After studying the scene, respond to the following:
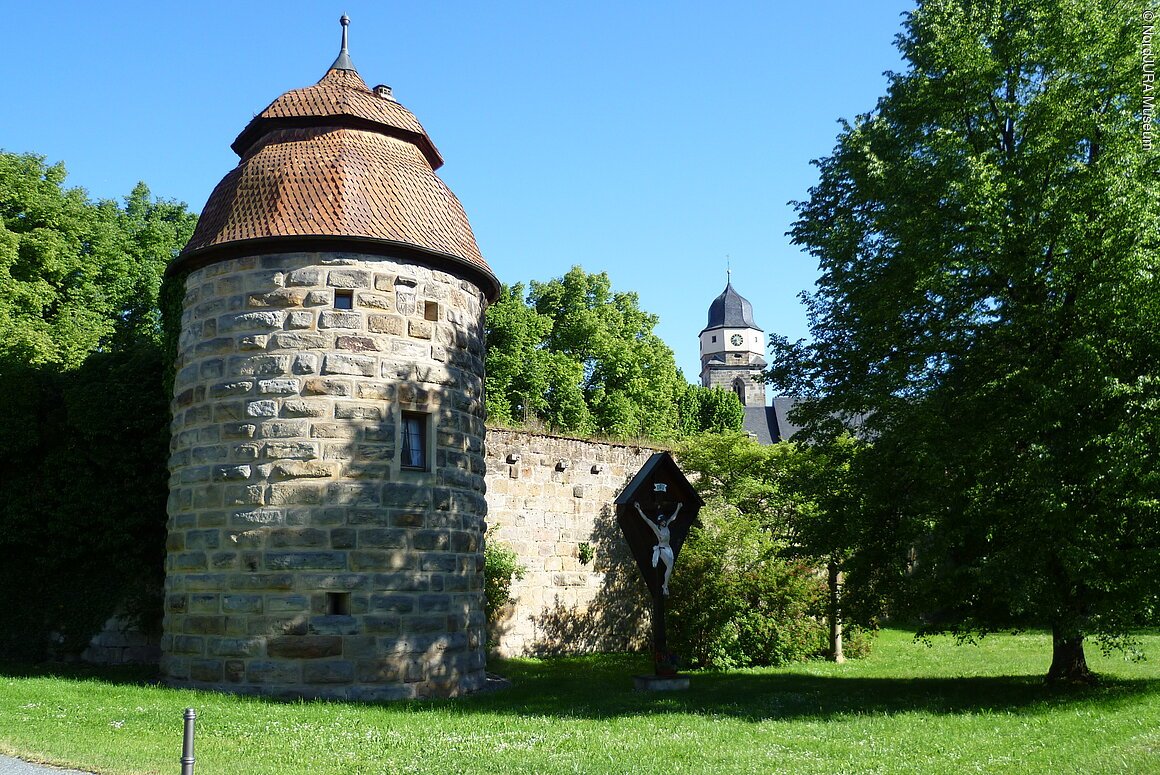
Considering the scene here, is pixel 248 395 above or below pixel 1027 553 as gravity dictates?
above

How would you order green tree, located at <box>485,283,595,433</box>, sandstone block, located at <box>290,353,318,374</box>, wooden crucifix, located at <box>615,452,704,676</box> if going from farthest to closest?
green tree, located at <box>485,283,595,433</box> → wooden crucifix, located at <box>615,452,704,676</box> → sandstone block, located at <box>290,353,318,374</box>

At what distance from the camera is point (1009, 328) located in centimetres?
1178

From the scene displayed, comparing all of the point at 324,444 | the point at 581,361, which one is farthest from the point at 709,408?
the point at 324,444

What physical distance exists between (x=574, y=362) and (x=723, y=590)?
25.8m

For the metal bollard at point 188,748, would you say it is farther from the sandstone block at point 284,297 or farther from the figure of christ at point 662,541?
the figure of christ at point 662,541

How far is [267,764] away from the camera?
25.4 ft

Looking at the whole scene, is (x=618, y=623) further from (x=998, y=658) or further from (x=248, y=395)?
(x=248, y=395)

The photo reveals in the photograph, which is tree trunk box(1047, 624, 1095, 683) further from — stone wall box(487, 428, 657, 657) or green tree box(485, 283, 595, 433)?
green tree box(485, 283, 595, 433)

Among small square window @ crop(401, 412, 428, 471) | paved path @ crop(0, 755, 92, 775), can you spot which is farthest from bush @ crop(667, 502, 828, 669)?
paved path @ crop(0, 755, 92, 775)

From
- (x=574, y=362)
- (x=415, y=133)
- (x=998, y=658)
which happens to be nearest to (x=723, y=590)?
(x=998, y=658)

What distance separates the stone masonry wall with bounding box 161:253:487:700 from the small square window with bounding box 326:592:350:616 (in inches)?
0.9

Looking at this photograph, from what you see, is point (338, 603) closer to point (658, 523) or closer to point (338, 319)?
point (338, 319)

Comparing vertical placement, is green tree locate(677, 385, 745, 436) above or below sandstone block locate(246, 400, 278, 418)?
above

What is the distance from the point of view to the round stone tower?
11617 mm
